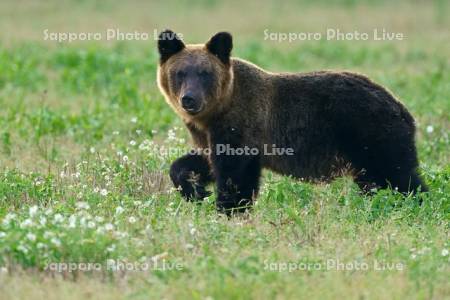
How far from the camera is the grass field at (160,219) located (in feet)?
23.2

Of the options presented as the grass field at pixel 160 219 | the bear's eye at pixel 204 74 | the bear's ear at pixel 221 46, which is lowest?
the grass field at pixel 160 219

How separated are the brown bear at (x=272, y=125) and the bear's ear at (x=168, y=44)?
0.03 feet

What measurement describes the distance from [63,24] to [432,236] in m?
19.8

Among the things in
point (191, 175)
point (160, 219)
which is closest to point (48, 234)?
point (160, 219)

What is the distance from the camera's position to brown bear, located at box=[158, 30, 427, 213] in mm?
9523

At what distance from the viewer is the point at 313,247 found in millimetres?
8172

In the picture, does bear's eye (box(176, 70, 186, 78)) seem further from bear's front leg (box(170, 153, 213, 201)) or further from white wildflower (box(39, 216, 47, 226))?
white wildflower (box(39, 216, 47, 226))

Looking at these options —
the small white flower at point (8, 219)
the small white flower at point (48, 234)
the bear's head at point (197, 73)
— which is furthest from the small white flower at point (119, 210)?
the bear's head at point (197, 73)

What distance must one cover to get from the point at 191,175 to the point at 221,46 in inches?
52.5

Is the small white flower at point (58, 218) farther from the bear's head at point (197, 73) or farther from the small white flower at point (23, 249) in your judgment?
the bear's head at point (197, 73)

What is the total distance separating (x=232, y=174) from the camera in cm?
938

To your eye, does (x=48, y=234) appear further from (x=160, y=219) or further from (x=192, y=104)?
(x=192, y=104)

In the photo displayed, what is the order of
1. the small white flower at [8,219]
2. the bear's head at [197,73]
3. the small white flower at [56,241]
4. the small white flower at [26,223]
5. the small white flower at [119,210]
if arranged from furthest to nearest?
the bear's head at [197,73] → the small white flower at [119,210] → the small white flower at [8,219] → the small white flower at [26,223] → the small white flower at [56,241]

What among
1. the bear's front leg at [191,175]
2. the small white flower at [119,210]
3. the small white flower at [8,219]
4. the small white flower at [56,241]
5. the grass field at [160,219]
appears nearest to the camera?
the grass field at [160,219]
